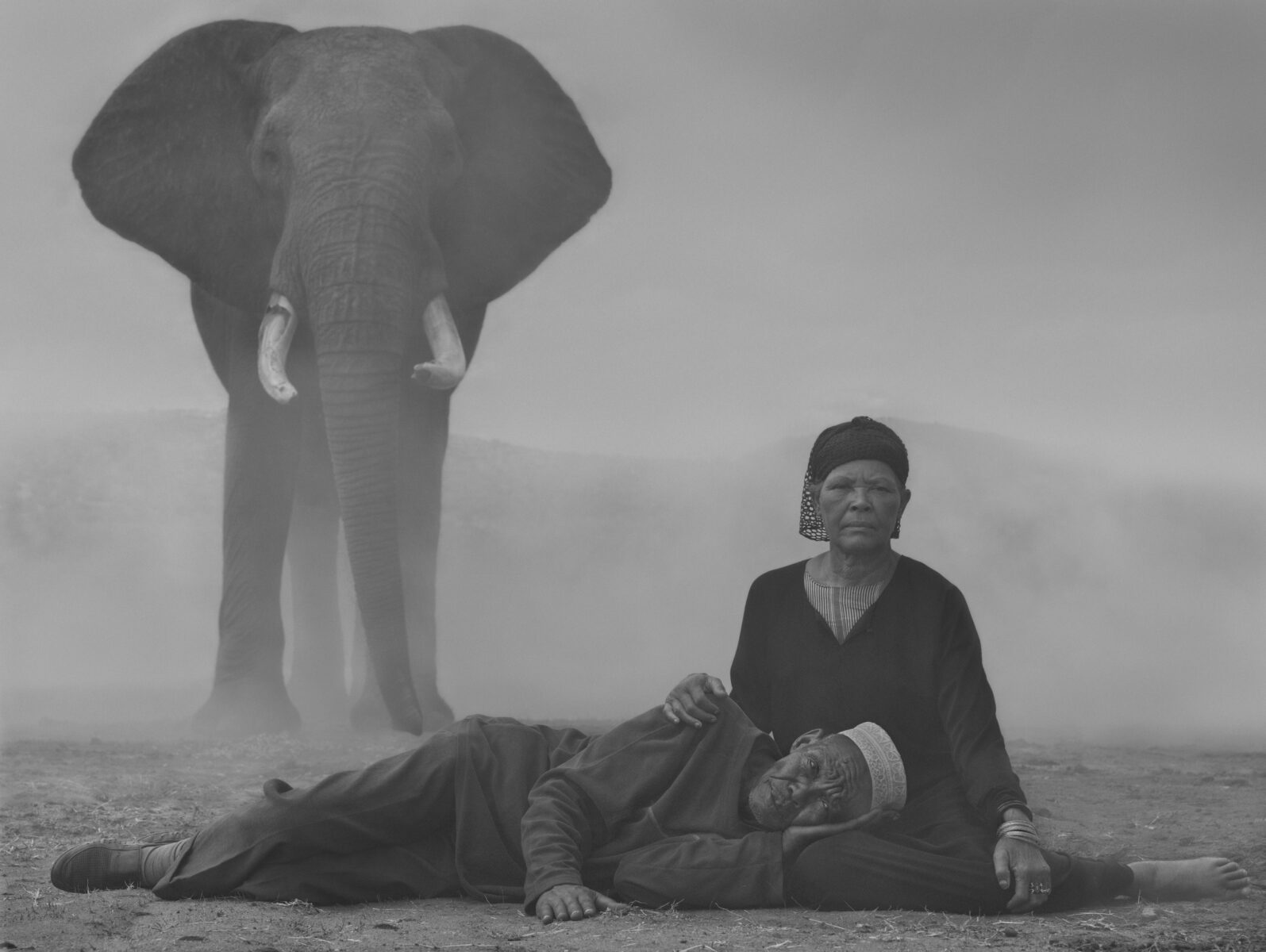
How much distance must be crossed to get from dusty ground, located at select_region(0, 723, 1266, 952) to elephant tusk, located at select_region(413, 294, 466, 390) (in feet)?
6.36

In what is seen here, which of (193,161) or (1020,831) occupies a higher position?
(193,161)

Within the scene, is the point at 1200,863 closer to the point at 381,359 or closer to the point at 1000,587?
the point at 381,359

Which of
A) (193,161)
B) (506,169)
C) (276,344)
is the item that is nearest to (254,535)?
(276,344)

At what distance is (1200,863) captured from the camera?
3.94m

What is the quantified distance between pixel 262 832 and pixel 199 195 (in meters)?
6.37

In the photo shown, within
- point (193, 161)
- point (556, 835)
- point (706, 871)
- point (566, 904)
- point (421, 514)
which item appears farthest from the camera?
point (421, 514)

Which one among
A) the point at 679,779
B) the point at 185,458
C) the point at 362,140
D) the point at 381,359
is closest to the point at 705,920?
the point at 679,779

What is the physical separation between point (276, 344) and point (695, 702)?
205 inches

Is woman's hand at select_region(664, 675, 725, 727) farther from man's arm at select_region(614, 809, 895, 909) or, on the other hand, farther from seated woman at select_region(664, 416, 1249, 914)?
man's arm at select_region(614, 809, 895, 909)

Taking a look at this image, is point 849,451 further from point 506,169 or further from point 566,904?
point 506,169

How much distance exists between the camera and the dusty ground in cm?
336

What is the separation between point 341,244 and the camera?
840 cm

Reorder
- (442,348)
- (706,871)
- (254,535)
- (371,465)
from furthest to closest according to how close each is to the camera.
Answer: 1. (254,535)
2. (442,348)
3. (371,465)
4. (706,871)

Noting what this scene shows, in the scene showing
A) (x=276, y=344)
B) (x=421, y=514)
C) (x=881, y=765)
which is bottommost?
(x=881, y=765)
